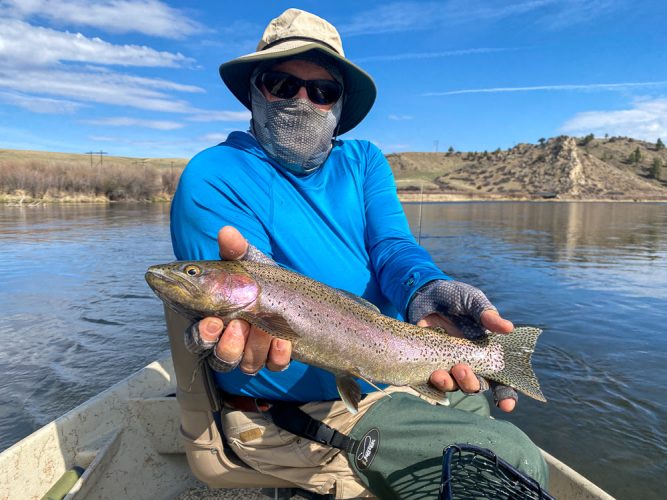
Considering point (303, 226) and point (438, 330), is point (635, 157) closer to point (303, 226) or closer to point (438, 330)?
point (438, 330)

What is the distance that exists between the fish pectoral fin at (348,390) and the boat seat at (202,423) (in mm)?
885

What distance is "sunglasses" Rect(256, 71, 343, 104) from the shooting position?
3678mm

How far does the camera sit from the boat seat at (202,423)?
3162mm

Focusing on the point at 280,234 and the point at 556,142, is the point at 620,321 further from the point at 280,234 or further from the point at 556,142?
the point at 556,142

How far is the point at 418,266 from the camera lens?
10.9 ft

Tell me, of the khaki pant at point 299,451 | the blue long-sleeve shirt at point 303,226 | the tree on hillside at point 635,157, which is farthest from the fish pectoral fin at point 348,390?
the tree on hillside at point 635,157

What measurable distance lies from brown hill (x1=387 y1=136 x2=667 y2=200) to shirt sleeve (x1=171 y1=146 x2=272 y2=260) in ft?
422

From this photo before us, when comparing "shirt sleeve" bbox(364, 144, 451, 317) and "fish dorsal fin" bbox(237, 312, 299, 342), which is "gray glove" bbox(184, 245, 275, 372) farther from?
"shirt sleeve" bbox(364, 144, 451, 317)

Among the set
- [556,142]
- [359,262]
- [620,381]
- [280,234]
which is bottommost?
[620,381]

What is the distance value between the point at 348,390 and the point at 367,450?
1.99 ft

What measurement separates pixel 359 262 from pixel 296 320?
2.90 feet

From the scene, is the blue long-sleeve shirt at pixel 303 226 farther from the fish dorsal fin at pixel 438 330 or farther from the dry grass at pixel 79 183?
the dry grass at pixel 79 183

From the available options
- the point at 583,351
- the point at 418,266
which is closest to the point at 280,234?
the point at 418,266

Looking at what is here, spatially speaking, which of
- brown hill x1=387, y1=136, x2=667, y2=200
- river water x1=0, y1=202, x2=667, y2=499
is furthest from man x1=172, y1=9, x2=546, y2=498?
brown hill x1=387, y1=136, x2=667, y2=200
